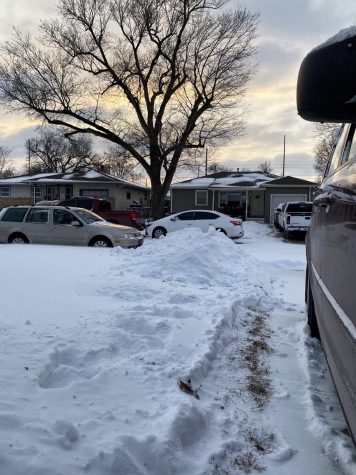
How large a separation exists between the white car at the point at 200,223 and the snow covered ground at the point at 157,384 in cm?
1457

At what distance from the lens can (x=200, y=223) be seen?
21.8m

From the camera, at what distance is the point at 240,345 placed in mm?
5148

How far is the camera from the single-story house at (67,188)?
3981cm

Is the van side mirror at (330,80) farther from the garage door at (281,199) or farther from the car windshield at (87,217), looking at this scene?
the garage door at (281,199)

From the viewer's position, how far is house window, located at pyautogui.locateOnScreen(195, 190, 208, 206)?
3738 cm

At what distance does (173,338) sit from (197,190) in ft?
108

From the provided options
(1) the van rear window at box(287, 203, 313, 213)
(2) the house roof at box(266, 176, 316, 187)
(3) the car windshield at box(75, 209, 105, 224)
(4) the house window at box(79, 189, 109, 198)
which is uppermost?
(2) the house roof at box(266, 176, 316, 187)

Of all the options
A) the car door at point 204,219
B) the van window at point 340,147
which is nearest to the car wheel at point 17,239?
the car door at point 204,219

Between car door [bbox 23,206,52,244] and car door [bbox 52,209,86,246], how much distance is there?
0.62 feet

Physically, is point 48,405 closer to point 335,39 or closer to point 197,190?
point 335,39

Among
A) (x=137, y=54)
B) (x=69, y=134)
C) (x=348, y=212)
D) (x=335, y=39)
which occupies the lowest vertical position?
(x=348, y=212)

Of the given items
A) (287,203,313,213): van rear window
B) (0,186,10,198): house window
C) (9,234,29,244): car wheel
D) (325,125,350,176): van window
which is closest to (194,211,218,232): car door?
(287,203,313,213): van rear window

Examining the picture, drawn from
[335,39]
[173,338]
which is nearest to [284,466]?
[173,338]

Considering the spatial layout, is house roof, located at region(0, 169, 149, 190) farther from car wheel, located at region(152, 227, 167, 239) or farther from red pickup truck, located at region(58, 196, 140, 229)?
car wheel, located at region(152, 227, 167, 239)
